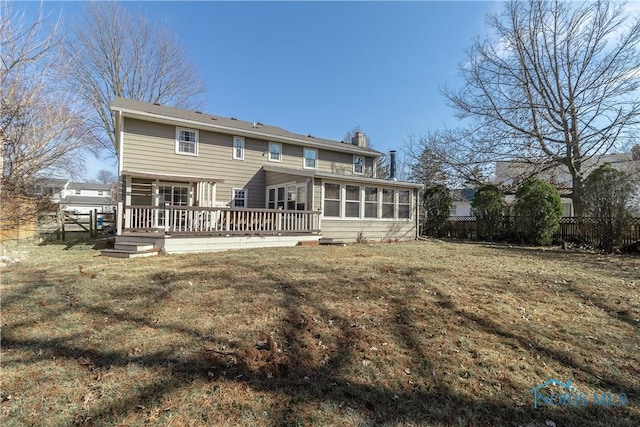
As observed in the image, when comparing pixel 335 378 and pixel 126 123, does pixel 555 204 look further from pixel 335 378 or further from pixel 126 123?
pixel 126 123

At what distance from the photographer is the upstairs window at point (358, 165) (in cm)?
1747

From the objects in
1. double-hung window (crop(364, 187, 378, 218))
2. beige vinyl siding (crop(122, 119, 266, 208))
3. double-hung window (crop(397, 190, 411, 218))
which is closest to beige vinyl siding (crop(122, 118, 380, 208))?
beige vinyl siding (crop(122, 119, 266, 208))

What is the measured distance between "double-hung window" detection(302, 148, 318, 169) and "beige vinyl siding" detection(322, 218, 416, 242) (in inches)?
169

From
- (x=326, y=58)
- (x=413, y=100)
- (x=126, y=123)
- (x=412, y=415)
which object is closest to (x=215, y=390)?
(x=412, y=415)

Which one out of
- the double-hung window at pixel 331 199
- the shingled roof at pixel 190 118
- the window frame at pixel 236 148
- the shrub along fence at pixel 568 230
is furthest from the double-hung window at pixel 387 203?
the window frame at pixel 236 148

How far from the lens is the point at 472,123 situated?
18594mm

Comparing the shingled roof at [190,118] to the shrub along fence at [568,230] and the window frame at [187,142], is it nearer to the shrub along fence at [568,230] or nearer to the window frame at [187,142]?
the window frame at [187,142]

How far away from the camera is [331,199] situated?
12.7 metres

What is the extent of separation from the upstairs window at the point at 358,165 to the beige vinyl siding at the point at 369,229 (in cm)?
433

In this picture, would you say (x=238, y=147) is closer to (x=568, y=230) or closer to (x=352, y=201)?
(x=352, y=201)

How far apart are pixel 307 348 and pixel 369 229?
10.8 metres

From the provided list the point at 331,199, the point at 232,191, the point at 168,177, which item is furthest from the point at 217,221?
the point at 331,199

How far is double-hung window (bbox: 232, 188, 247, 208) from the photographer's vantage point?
13705 mm

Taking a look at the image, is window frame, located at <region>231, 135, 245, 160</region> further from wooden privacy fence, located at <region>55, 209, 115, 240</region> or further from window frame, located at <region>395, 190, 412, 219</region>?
window frame, located at <region>395, 190, 412, 219</region>
